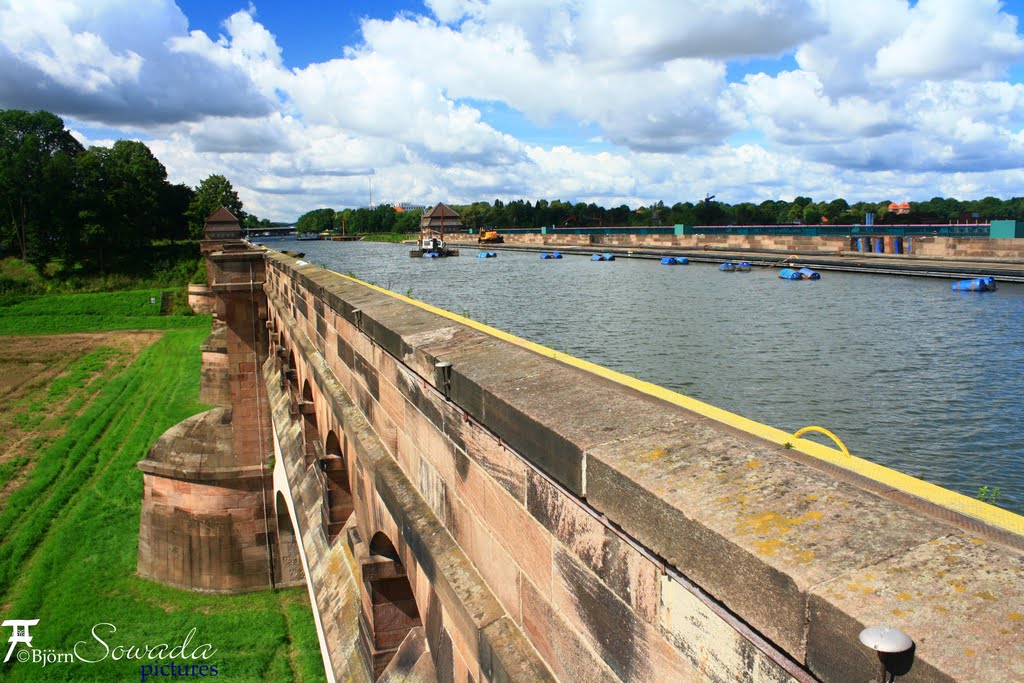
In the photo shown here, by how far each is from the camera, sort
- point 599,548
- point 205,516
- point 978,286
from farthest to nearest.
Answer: point 205,516
point 978,286
point 599,548

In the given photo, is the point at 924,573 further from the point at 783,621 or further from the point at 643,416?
the point at 643,416

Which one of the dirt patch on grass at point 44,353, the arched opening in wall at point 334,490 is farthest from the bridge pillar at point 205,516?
the dirt patch on grass at point 44,353

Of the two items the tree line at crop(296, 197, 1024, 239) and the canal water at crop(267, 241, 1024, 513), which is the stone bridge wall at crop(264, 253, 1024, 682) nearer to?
the canal water at crop(267, 241, 1024, 513)

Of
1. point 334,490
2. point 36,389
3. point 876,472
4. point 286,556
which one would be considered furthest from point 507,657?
point 36,389

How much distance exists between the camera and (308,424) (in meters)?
15.0

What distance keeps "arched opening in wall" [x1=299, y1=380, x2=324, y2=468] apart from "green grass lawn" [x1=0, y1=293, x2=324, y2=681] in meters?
5.80

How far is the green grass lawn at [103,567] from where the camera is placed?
1795cm

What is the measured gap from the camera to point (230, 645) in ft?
60.0

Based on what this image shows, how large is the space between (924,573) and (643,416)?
56.4 inches

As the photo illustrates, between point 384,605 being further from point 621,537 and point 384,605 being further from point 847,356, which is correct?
point 847,356

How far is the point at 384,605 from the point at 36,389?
41.6m

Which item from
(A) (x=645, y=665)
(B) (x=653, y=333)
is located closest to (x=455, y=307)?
(B) (x=653, y=333)

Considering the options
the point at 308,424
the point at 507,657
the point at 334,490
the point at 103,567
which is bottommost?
the point at 103,567

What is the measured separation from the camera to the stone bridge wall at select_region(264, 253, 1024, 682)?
1759 millimetres
